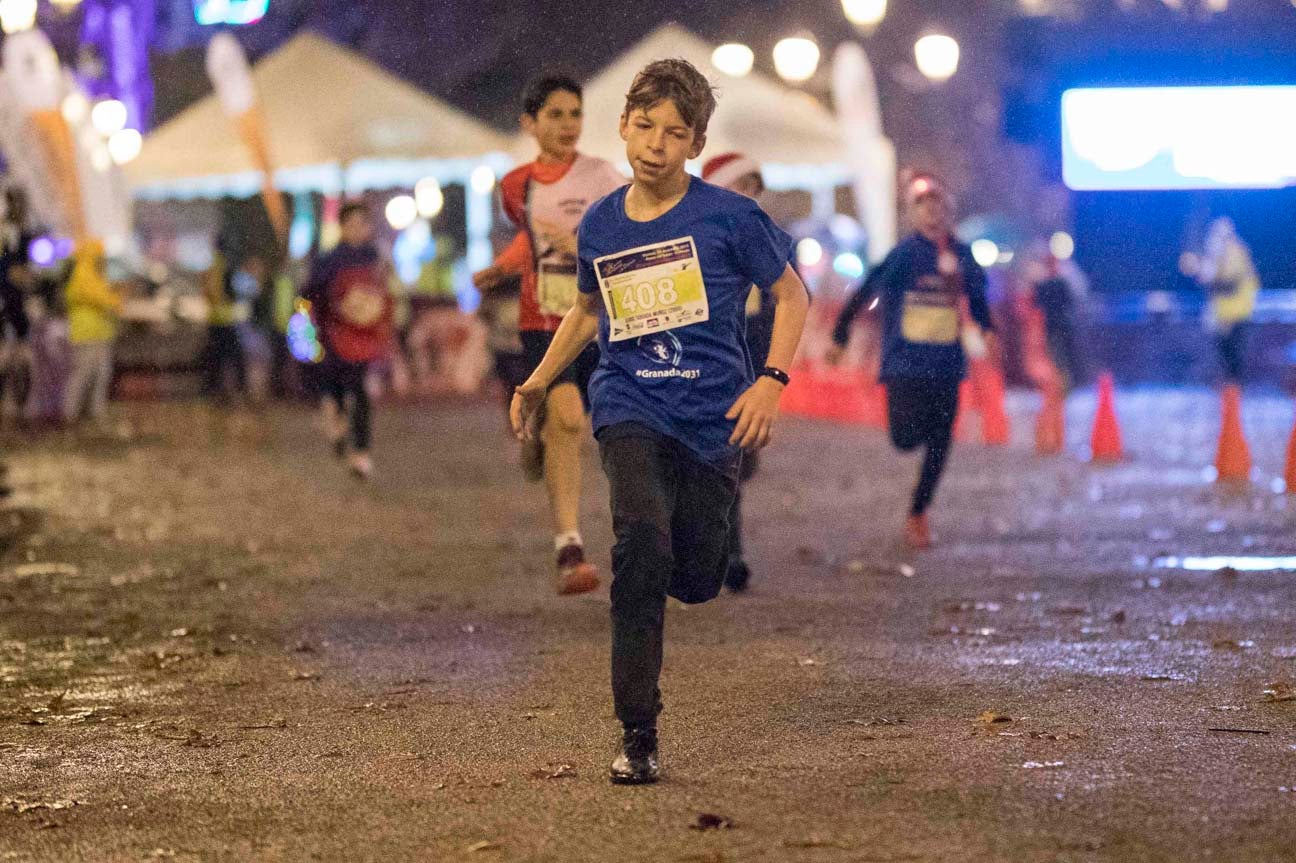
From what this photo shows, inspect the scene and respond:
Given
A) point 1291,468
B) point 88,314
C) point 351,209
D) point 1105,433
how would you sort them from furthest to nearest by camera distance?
point 88,314 → point 1105,433 → point 351,209 → point 1291,468

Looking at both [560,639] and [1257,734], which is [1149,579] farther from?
[1257,734]

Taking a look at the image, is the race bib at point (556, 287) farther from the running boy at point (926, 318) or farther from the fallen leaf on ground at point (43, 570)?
the fallen leaf on ground at point (43, 570)

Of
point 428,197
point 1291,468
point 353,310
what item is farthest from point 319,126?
point 1291,468

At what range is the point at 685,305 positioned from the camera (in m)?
5.13

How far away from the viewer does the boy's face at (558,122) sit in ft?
26.0

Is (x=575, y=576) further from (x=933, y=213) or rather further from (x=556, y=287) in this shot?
(x=933, y=213)

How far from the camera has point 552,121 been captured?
793 centimetres

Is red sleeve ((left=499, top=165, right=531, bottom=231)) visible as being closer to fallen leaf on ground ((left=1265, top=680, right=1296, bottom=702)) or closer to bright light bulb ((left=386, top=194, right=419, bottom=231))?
fallen leaf on ground ((left=1265, top=680, right=1296, bottom=702))

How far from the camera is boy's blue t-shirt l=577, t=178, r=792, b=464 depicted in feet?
16.8

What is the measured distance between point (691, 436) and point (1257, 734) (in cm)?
177

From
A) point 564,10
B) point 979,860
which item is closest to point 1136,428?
point 979,860

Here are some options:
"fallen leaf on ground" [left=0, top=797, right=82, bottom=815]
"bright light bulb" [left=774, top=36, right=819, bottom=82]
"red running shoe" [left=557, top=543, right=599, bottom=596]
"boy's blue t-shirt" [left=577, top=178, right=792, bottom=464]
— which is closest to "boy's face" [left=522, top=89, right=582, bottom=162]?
"red running shoe" [left=557, top=543, right=599, bottom=596]

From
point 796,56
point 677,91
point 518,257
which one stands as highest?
point 796,56

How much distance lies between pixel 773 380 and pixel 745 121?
17.9 m
